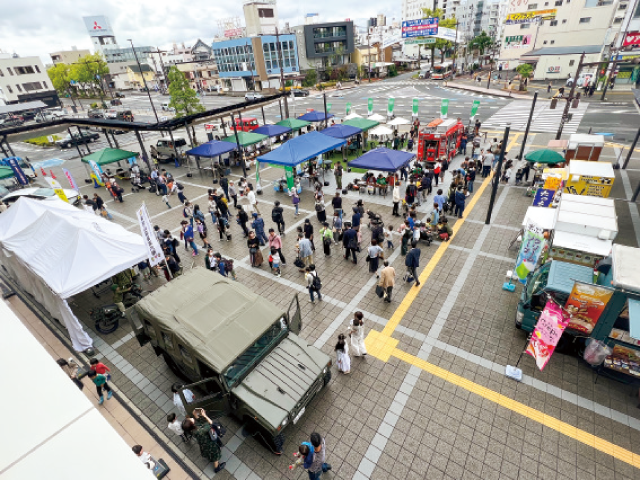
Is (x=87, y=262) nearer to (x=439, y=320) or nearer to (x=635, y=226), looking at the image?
(x=439, y=320)

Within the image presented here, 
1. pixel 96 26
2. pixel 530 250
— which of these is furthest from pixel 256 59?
pixel 96 26

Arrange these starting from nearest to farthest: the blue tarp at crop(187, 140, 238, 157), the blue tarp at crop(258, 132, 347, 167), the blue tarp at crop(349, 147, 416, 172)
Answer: the blue tarp at crop(349, 147, 416, 172) < the blue tarp at crop(258, 132, 347, 167) < the blue tarp at crop(187, 140, 238, 157)

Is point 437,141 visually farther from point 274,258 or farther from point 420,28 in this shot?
point 420,28

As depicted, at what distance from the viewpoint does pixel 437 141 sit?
65.6 feet

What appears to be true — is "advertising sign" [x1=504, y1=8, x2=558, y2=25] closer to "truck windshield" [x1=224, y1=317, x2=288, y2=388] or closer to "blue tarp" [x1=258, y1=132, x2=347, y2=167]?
"blue tarp" [x1=258, y1=132, x2=347, y2=167]

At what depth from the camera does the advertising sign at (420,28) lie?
5700 cm

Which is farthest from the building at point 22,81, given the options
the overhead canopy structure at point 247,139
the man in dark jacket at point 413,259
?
the man in dark jacket at point 413,259

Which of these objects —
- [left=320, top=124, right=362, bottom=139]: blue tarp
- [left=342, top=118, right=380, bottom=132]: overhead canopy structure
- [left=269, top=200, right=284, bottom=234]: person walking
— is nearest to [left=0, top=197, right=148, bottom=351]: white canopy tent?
[left=269, top=200, right=284, bottom=234]: person walking

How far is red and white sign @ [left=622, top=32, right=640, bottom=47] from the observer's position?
30.6 meters

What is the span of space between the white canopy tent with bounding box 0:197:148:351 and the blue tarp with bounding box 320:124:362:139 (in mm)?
15234

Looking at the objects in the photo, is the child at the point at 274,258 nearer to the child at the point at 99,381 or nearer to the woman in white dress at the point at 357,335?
the woman in white dress at the point at 357,335

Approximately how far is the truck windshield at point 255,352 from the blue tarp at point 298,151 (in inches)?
441

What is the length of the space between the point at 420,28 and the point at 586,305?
217 feet

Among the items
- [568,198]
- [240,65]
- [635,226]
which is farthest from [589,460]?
[240,65]
